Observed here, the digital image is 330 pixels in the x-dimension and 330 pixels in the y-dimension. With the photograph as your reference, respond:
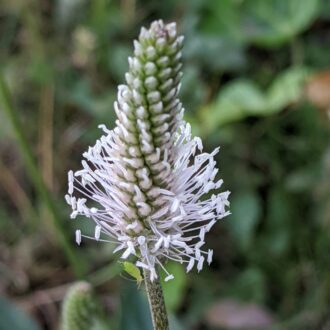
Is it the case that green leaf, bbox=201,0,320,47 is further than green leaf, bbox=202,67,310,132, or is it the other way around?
Answer: green leaf, bbox=201,0,320,47

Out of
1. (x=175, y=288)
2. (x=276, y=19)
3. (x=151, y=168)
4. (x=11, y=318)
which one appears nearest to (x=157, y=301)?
(x=151, y=168)

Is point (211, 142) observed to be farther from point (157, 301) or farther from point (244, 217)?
point (157, 301)

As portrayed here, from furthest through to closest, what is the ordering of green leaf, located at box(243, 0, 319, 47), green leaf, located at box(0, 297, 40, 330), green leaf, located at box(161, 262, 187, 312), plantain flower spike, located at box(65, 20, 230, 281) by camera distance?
1. green leaf, located at box(243, 0, 319, 47)
2. green leaf, located at box(161, 262, 187, 312)
3. green leaf, located at box(0, 297, 40, 330)
4. plantain flower spike, located at box(65, 20, 230, 281)

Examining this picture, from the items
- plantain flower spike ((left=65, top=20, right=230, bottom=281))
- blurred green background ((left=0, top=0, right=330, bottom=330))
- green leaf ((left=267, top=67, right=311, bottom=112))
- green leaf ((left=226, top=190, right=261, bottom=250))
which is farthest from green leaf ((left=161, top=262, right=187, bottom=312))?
plantain flower spike ((left=65, top=20, right=230, bottom=281))

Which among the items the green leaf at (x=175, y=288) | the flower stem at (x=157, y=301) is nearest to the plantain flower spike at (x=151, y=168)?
the flower stem at (x=157, y=301)

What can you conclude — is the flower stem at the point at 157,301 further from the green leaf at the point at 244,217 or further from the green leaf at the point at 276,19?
the green leaf at the point at 276,19

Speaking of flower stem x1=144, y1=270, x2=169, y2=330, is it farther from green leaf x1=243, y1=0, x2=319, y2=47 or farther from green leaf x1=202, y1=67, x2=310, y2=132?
green leaf x1=243, y1=0, x2=319, y2=47

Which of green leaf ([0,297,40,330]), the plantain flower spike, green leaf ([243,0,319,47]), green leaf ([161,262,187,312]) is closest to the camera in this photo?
the plantain flower spike
